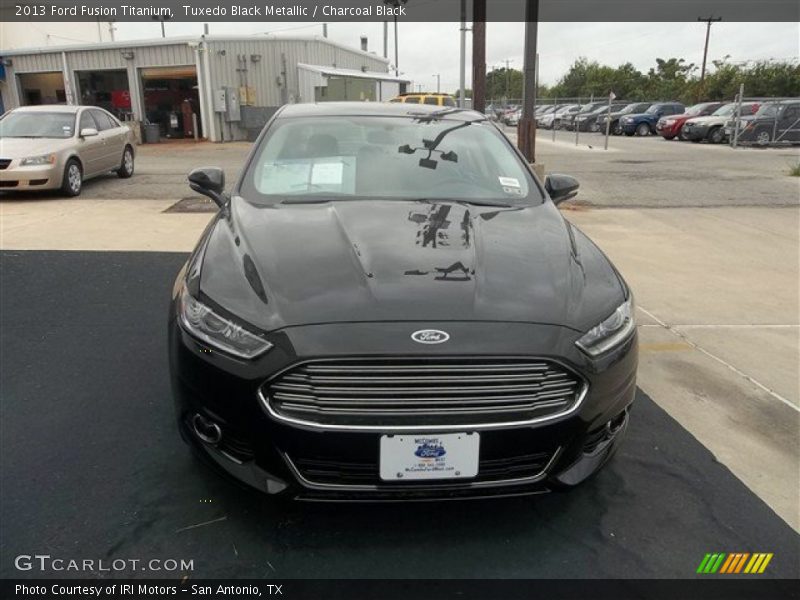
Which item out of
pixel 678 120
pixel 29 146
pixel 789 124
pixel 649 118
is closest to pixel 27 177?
pixel 29 146

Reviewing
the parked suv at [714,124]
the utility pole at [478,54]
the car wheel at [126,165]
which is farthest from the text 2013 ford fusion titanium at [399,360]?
the parked suv at [714,124]

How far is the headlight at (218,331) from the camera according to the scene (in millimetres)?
2195

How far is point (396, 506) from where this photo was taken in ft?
7.78

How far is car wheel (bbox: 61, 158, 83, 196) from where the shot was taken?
34.6ft

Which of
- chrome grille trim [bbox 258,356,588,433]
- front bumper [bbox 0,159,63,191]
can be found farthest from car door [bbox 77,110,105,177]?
chrome grille trim [bbox 258,356,588,433]

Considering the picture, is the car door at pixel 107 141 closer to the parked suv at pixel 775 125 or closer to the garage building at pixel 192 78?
the garage building at pixel 192 78

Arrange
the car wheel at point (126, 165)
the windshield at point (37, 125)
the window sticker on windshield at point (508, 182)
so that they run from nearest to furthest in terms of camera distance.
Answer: the window sticker on windshield at point (508, 182), the windshield at point (37, 125), the car wheel at point (126, 165)

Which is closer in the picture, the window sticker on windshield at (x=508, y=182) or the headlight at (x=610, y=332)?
the headlight at (x=610, y=332)

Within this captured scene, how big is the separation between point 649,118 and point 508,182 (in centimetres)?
3206

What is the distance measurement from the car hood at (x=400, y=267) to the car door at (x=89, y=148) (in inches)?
370

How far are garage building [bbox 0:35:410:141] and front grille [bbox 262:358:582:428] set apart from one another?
25107 millimetres

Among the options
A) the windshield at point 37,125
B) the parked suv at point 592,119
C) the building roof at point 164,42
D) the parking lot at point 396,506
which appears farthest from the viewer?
the parked suv at point 592,119

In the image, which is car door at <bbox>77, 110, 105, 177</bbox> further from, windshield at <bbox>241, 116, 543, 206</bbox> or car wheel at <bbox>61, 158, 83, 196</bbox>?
windshield at <bbox>241, 116, 543, 206</bbox>

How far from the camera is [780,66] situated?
130ft
